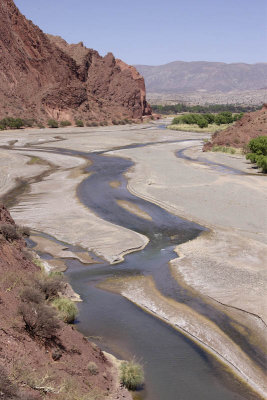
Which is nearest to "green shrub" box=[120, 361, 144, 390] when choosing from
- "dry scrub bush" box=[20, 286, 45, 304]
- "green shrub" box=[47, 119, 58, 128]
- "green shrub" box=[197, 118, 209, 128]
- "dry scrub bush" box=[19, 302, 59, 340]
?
"dry scrub bush" box=[19, 302, 59, 340]

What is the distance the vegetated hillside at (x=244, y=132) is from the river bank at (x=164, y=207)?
11.7 metres

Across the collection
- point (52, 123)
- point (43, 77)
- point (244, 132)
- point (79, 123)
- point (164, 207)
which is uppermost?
point (43, 77)

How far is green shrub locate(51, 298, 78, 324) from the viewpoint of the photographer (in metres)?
13.9

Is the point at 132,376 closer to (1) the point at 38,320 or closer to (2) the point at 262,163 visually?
(1) the point at 38,320

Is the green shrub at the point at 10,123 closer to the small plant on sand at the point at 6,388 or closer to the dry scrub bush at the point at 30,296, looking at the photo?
the dry scrub bush at the point at 30,296

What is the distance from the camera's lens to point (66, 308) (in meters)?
14.0

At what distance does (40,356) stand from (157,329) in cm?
537

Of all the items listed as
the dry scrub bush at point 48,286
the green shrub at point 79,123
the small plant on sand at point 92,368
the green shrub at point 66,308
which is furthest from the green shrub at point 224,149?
the small plant on sand at point 92,368

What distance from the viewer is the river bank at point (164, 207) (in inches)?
809

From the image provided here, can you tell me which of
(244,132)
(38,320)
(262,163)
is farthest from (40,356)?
(244,132)

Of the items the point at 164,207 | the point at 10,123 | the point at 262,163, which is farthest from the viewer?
the point at 10,123

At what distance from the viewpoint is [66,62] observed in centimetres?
11019

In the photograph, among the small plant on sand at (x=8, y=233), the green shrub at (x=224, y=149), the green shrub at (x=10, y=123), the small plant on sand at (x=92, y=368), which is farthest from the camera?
the green shrub at (x=10, y=123)

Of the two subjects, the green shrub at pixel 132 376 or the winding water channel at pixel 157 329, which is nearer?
the green shrub at pixel 132 376
